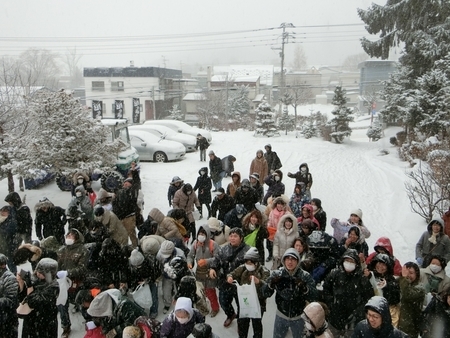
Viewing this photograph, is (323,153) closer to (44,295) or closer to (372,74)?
(44,295)

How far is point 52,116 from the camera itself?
36.8 ft

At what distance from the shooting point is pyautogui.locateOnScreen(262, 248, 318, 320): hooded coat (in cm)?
443

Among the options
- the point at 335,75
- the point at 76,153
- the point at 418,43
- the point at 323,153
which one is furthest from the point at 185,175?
the point at 335,75

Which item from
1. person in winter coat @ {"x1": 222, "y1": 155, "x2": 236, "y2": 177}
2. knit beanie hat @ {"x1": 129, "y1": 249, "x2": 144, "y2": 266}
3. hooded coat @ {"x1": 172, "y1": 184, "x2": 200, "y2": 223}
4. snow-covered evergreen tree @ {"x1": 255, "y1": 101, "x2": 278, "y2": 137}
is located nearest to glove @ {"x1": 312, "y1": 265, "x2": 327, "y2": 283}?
knit beanie hat @ {"x1": 129, "y1": 249, "x2": 144, "y2": 266}

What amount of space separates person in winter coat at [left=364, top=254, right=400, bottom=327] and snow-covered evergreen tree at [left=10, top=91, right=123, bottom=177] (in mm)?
8871

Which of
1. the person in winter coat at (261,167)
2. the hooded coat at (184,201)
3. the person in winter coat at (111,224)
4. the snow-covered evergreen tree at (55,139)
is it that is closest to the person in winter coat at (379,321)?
the person in winter coat at (111,224)

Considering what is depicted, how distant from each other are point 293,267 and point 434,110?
15519mm

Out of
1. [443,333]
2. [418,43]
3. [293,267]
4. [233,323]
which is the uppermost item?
[418,43]

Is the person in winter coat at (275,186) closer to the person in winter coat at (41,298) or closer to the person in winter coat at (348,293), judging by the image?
the person in winter coat at (348,293)

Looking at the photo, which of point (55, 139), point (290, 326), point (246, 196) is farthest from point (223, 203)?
point (55, 139)

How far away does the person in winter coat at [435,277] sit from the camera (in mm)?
4844

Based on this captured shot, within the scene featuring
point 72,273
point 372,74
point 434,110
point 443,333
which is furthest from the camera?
point 372,74

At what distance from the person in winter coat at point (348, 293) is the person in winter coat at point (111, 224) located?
364 centimetres

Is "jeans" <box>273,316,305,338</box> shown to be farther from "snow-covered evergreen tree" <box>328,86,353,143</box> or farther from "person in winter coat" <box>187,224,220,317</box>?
"snow-covered evergreen tree" <box>328,86,353,143</box>
